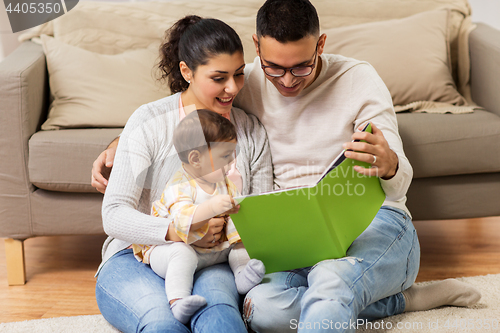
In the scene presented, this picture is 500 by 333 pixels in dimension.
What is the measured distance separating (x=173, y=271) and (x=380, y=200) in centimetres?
46

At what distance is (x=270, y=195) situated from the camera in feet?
2.70

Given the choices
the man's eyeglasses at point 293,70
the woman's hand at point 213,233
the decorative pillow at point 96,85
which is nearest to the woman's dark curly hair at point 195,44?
the man's eyeglasses at point 293,70

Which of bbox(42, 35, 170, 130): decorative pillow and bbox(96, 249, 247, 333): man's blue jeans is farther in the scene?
bbox(42, 35, 170, 130): decorative pillow

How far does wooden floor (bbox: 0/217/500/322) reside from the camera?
129cm

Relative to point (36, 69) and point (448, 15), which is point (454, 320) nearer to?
point (448, 15)

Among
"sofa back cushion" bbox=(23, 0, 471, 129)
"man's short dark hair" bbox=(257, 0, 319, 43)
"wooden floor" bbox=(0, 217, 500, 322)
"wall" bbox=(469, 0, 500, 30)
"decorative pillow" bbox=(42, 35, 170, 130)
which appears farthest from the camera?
"wall" bbox=(469, 0, 500, 30)

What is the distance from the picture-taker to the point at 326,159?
1118 mm

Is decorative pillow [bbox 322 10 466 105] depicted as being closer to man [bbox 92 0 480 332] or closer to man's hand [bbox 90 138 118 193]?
man [bbox 92 0 480 332]

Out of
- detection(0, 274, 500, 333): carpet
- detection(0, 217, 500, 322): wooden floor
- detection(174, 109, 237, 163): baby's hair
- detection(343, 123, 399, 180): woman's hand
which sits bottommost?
detection(0, 217, 500, 322): wooden floor

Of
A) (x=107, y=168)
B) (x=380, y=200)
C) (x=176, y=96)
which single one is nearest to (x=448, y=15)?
(x=380, y=200)

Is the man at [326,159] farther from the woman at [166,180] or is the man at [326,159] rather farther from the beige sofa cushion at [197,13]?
the beige sofa cushion at [197,13]

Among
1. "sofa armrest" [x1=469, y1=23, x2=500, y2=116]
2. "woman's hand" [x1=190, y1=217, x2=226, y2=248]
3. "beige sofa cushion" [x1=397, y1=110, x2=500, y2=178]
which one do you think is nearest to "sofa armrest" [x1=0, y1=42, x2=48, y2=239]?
"woman's hand" [x1=190, y1=217, x2=226, y2=248]

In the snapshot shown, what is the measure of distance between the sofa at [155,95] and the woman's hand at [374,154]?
494 millimetres

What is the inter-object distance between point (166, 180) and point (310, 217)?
0.28m
